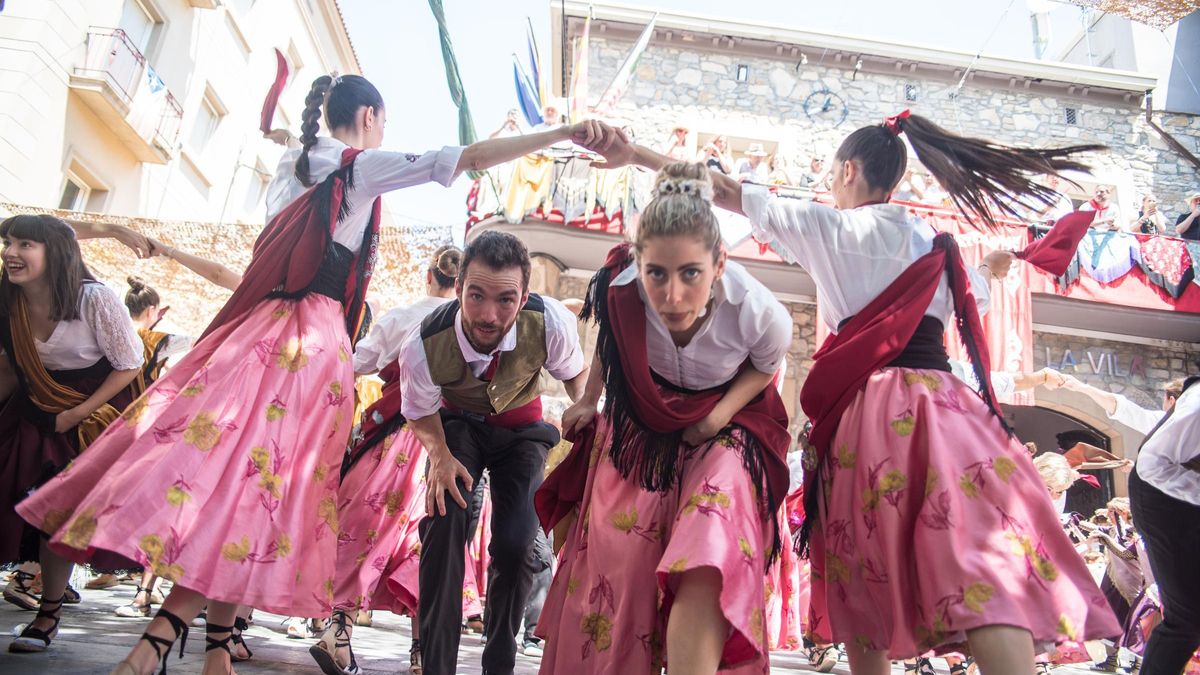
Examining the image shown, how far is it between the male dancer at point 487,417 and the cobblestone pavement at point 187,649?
34.8 inches

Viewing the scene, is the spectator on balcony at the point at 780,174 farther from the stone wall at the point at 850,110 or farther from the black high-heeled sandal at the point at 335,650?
the black high-heeled sandal at the point at 335,650

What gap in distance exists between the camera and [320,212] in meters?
2.70

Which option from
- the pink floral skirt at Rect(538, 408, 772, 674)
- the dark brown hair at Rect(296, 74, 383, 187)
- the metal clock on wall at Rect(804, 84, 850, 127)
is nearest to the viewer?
the pink floral skirt at Rect(538, 408, 772, 674)

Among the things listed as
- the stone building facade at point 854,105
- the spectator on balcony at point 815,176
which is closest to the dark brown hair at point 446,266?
the spectator on balcony at point 815,176

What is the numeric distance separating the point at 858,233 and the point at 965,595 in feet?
3.56

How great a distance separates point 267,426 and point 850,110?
1415 cm

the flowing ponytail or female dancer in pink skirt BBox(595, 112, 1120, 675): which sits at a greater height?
the flowing ponytail

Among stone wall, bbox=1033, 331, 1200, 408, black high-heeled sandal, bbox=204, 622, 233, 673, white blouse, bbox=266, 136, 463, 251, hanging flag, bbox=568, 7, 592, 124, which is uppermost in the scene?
hanging flag, bbox=568, 7, 592, 124

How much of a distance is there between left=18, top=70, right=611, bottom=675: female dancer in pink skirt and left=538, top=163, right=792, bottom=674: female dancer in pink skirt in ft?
2.30

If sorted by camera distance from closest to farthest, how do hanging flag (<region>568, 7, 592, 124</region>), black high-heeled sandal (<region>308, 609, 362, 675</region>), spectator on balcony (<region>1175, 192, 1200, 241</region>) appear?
black high-heeled sandal (<region>308, 609, 362, 675</region>) < hanging flag (<region>568, 7, 592, 124</region>) < spectator on balcony (<region>1175, 192, 1200, 241</region>)

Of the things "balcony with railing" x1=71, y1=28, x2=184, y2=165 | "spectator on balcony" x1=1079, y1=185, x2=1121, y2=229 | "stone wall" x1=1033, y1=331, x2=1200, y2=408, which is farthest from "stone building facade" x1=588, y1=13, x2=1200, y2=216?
"balcony with railing" x1=71, y1=28, x2=184, y2=165

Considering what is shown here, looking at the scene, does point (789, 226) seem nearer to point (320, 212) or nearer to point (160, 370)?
point (320, 212)

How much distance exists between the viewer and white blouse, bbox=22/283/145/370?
3402 millimetres

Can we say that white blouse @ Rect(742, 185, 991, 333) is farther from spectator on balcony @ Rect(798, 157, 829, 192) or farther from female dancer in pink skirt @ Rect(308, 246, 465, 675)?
spectator on balcony @ Rect(798, 157, 829, 192)
